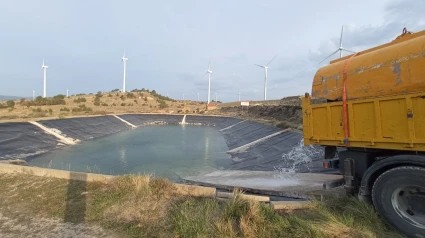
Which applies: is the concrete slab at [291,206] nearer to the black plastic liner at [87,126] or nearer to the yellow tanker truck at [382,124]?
the yellow tanker truck at [382,124]

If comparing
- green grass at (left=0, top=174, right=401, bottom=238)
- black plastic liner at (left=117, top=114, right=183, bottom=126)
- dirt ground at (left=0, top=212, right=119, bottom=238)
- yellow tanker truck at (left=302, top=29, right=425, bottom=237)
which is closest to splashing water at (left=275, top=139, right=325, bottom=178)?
yellow tanker truck at (left=302, top=29, right=425, bottom=237)

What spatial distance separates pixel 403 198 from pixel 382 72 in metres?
2.22

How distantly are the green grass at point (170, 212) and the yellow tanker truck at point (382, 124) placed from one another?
44 cm

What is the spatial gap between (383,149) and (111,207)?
555cm

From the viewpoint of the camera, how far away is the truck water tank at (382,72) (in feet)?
14.6

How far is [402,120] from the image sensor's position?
4.53m

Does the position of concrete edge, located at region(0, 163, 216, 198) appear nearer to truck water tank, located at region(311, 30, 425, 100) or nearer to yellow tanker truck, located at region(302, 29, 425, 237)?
yellow tanker truck, located at region(302, 29, 425, 237)

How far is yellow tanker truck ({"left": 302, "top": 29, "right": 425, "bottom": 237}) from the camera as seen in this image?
437 centimetres

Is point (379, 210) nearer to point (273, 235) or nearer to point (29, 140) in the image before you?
point (273, 235)

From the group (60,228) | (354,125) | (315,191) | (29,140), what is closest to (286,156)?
(315,191)

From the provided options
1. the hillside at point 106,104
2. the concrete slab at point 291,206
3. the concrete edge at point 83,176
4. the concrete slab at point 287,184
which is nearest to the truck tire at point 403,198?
the concrete slab at point 291,206

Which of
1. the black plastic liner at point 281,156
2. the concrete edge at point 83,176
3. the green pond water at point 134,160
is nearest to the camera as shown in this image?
the concrete edge at point 83,176

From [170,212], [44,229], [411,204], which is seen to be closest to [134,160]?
[44,229]

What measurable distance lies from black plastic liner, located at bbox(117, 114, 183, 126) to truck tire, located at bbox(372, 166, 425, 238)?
141 ft
